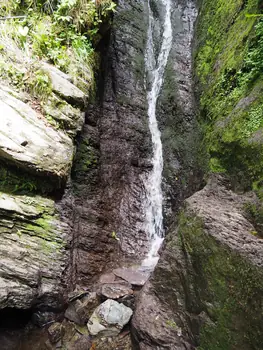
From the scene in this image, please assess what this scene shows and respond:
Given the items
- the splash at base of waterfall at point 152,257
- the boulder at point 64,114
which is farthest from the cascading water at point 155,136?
the boulder at point 64,114

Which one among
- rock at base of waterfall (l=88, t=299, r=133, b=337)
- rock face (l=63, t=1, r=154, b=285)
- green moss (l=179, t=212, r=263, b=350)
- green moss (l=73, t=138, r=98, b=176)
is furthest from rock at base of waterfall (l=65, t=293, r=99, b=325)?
green moss (l=73, t=138, r=98, b=176)

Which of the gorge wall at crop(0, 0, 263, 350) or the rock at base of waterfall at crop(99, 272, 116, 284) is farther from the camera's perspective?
the rock at base of waterfall at crop(99, 272, 116, 284)

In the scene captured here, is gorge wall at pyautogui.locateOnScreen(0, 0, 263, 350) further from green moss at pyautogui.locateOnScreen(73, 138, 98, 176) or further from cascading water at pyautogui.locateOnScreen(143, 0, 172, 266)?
cascading water at pyautogui.locateOnScreen(143, 0, 172, 266)

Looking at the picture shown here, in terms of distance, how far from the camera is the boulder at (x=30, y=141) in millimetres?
4285

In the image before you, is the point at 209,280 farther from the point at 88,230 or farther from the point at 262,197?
Result: the point at 88,230

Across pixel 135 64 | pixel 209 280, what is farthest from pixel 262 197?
pixel 135 64

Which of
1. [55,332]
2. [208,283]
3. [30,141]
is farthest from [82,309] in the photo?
[30,141]

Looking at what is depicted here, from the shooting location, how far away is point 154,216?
6.95m

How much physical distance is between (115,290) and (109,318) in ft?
1.92

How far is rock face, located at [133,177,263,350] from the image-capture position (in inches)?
115

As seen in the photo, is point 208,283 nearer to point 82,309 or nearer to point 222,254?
point 222,254

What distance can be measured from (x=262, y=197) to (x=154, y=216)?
3688mm

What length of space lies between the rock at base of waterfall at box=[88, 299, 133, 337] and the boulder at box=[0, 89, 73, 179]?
97.7 inches

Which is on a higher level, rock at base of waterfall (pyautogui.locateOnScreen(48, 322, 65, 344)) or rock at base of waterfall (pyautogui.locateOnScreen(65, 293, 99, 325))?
rock at base of waterfall (pyautogui.locateOnScreen(65, 293, 99, 325))
